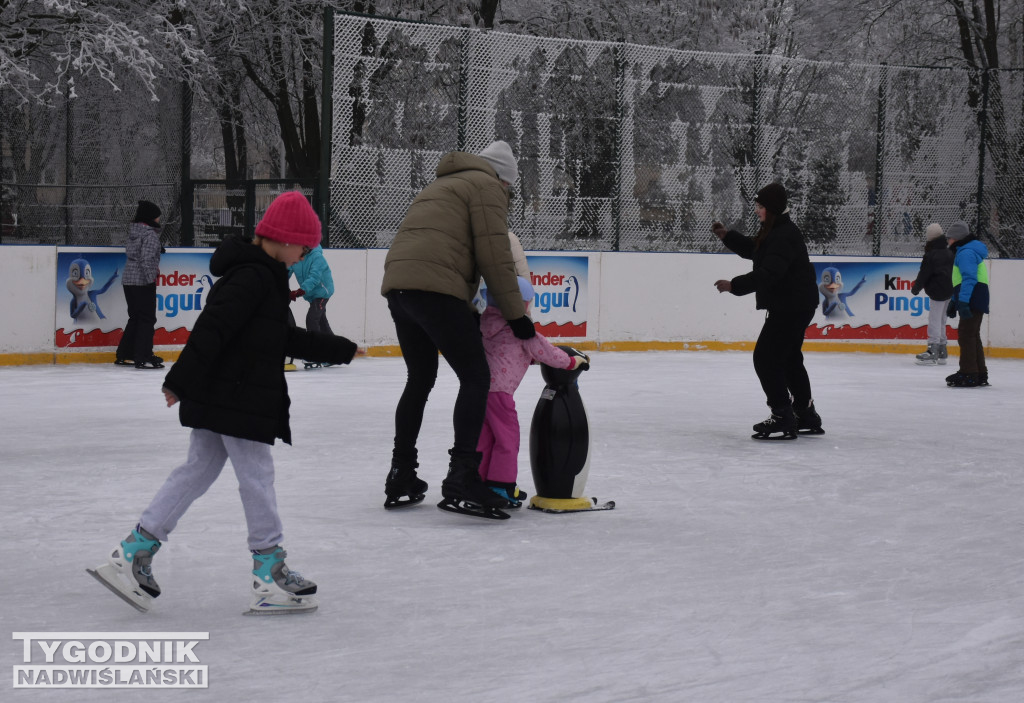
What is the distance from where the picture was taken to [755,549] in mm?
5453

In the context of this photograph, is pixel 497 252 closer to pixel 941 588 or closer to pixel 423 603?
pixel 423 603

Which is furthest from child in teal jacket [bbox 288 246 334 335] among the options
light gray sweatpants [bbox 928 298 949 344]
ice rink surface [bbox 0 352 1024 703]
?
light gray sweatpants [bbox 928 298 949 344]

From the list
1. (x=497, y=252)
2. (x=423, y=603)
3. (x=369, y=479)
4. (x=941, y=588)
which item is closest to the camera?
(x=423, y=603)

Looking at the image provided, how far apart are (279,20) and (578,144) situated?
29.4 feet

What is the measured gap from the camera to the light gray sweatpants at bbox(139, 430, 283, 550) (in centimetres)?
427

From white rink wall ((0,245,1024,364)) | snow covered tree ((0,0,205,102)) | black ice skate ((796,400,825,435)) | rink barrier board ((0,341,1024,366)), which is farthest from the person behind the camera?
snow covered tree ((0,0,205,102))

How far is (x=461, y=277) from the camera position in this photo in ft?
19.2

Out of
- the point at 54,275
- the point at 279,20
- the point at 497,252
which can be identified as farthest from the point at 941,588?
the point at 279,20

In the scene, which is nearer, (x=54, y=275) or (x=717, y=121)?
(x=54, y=275)

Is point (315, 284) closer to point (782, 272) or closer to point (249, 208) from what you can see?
point (249, 208)

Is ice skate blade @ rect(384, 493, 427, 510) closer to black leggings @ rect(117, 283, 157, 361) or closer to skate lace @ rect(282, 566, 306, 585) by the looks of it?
skate lace @ rect(282, 566, 306, 585)

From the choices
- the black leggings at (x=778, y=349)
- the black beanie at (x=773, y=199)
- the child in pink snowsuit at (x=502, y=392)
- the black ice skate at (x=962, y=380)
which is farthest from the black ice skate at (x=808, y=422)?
the black ice skate at (x=962, y=380)

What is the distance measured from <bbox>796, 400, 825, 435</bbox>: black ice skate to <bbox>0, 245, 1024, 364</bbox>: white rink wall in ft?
22.0

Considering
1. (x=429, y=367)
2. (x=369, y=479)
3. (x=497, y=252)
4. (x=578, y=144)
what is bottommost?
(x=369, y=479)
